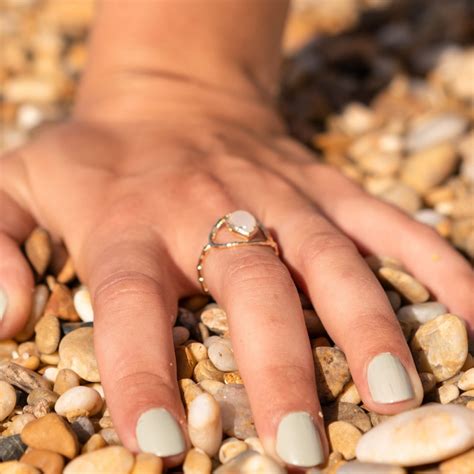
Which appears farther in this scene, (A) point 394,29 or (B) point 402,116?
(A) point 394,29

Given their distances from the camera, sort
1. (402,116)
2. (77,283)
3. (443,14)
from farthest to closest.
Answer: (443,14)
(402,116)
(77,283)

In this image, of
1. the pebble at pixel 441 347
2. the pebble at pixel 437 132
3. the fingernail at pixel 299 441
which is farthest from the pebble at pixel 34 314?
the pebble at pixel 437 132

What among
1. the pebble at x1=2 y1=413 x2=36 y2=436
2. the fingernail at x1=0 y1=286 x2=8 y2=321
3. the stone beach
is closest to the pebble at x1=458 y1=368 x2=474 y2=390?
the stone beach

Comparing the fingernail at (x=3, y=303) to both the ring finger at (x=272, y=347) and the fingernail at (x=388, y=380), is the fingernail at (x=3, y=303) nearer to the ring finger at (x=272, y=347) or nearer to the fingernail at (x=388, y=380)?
the ring finger at (x=272, y=347)

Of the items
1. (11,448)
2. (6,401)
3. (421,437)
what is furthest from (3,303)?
(421,437)

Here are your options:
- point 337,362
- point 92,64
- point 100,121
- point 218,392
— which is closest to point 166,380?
point 218,392

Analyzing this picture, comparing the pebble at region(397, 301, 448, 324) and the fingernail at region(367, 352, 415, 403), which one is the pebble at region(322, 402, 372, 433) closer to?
the fingernail at region(367, 352, 415, 403)

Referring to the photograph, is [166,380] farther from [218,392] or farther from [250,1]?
[250,1]
